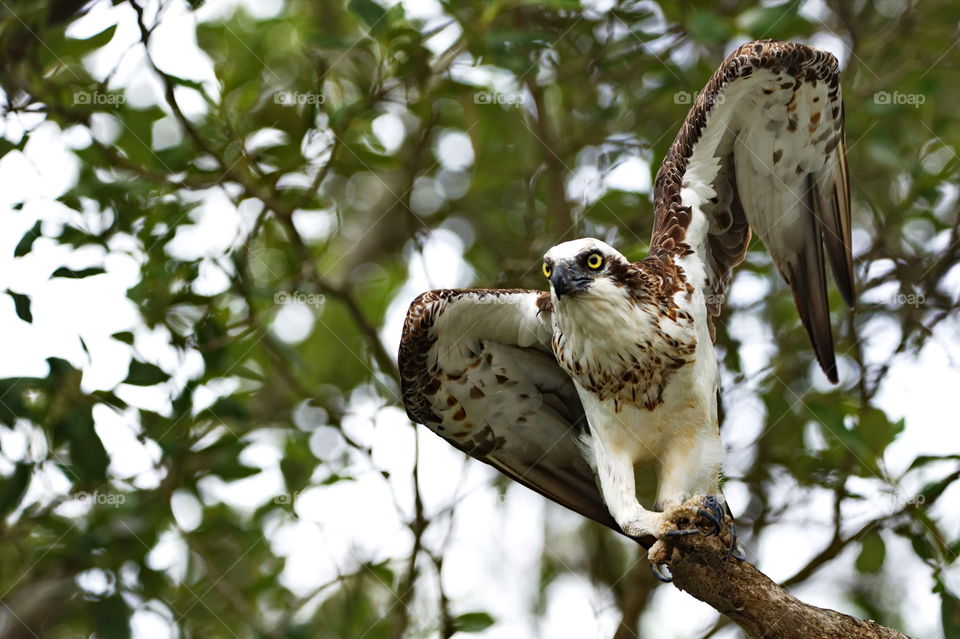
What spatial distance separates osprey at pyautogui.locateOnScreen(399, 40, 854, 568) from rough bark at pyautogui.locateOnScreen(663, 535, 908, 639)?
160mm

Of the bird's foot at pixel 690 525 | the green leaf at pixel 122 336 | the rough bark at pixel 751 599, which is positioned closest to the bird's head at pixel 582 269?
the bird's foot at pixel 690 525

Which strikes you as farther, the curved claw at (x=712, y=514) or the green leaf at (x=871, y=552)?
the green leaf at (x=871, y=552)

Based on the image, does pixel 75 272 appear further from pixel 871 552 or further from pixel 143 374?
pixel 871 552

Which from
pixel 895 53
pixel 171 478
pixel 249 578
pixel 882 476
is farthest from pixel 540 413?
pixel 895 53

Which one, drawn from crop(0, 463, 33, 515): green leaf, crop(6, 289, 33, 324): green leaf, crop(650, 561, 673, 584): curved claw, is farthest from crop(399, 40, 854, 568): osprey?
crop(0, 463, 33, 515): green leaf

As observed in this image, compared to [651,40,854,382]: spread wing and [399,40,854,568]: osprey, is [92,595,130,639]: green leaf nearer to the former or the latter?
[399,40,854,568]: osprey

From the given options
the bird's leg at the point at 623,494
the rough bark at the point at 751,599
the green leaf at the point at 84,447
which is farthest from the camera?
the green leaf at the point at 84,447

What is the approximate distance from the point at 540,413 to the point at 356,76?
8.72 ft

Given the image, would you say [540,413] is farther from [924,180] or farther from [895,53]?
[895,53]

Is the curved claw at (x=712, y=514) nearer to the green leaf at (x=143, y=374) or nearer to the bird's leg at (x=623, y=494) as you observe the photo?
the bird's leg at (x=623, y=494)

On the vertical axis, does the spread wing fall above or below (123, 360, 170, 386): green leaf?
above

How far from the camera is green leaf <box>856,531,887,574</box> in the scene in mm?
6727

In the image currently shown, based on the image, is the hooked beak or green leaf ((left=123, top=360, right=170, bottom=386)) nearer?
the hooked beak

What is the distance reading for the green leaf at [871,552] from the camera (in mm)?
6727
